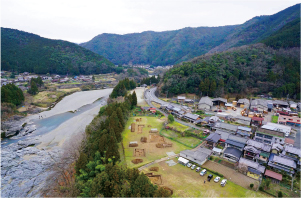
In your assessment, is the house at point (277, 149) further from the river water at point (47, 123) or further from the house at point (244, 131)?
the river water at point (47, 123)

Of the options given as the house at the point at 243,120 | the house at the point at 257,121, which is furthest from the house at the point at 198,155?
the house at the point at 257,121

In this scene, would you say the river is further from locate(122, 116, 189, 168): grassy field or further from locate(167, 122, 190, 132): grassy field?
locate(167, 122, 190, 132): grassy field

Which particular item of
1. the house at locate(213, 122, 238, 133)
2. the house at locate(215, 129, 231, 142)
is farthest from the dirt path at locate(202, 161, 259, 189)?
the house at locate(213, 122, 238, 133)

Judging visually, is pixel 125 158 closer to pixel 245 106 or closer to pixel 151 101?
pixel 151 101

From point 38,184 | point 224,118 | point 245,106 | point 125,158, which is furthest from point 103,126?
point 245,106

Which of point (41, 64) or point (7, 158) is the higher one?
point (41, 64)

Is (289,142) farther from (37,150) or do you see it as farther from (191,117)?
(37,150)
